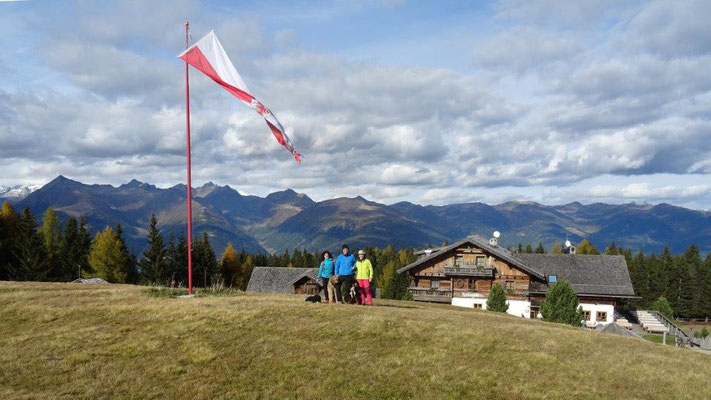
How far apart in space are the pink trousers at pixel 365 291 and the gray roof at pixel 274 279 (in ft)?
213

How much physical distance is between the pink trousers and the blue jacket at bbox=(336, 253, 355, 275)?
96 centimetres

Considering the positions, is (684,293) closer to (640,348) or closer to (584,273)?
(584,273)

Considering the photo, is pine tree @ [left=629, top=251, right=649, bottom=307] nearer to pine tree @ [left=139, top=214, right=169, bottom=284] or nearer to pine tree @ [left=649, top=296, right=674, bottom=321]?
pine tree @ [left=649, top=296, right=674, bottom=321]

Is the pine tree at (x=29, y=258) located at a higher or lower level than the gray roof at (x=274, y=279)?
higher

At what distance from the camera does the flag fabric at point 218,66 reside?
22.2m

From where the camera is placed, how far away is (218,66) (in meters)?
22.4

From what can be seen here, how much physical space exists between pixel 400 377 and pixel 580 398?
16.0ft

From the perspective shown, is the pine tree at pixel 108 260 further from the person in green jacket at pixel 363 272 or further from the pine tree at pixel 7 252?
the person in green jacket at pixel 363 272

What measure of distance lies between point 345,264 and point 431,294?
136 ft

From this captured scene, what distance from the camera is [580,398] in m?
13.3

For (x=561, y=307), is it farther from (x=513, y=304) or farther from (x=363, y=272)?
(x=363, y=272)

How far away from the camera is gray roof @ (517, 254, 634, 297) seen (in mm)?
67250

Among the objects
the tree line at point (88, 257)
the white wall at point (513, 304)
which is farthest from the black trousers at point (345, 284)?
the white wall at point (513, 304)

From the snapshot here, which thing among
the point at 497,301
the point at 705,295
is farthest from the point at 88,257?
the point at 705,295
